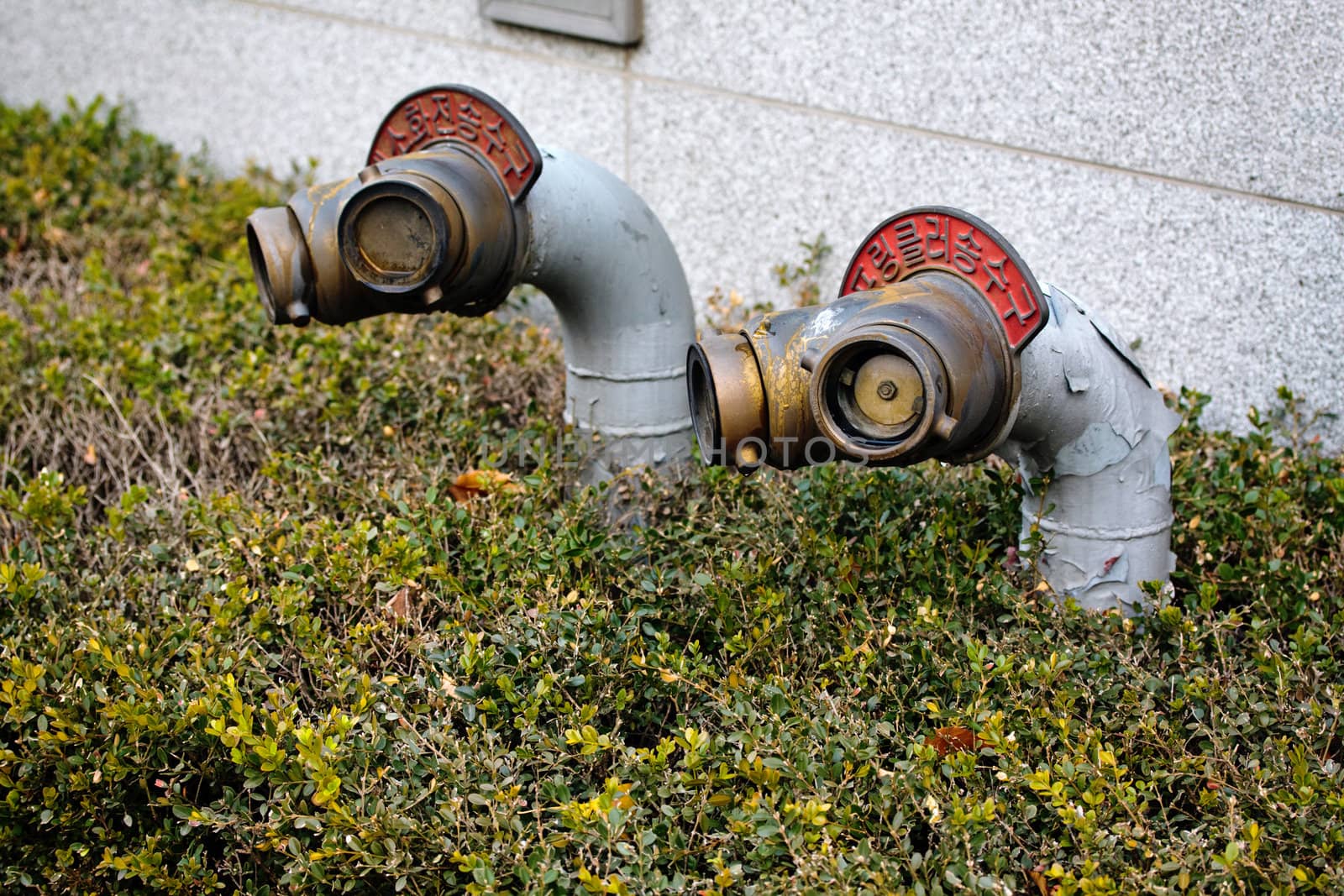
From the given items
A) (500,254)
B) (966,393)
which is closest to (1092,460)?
(966,393)

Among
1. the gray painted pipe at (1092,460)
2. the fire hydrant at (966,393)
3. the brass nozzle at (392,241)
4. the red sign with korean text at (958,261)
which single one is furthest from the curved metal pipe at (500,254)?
the gray painted pipe at (1092,460)

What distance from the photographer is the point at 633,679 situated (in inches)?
90.2

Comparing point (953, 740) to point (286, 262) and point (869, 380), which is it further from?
point (286, 262)

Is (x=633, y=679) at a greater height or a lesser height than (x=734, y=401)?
lesser

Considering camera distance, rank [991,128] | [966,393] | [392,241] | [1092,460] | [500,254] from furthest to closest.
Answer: [991,128], [500,254], [392,241], [1092,460], [966,393]

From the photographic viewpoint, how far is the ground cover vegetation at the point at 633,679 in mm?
1905

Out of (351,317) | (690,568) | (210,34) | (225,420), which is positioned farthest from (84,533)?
(210,34)

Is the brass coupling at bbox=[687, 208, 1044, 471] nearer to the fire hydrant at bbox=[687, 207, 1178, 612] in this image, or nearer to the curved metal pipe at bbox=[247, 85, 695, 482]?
the fire hydrant at bbox=[687, 207, 1178, 612]

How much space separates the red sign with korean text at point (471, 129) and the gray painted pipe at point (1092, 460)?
3.43 ft

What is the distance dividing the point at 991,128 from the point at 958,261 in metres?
1.35

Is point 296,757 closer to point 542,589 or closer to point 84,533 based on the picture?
point 542,589

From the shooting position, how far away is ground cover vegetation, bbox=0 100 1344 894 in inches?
75.0

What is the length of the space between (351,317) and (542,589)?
675 millimetres

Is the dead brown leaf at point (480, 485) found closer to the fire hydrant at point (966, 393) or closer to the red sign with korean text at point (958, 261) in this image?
the fire hydrant at point (966, 393)
